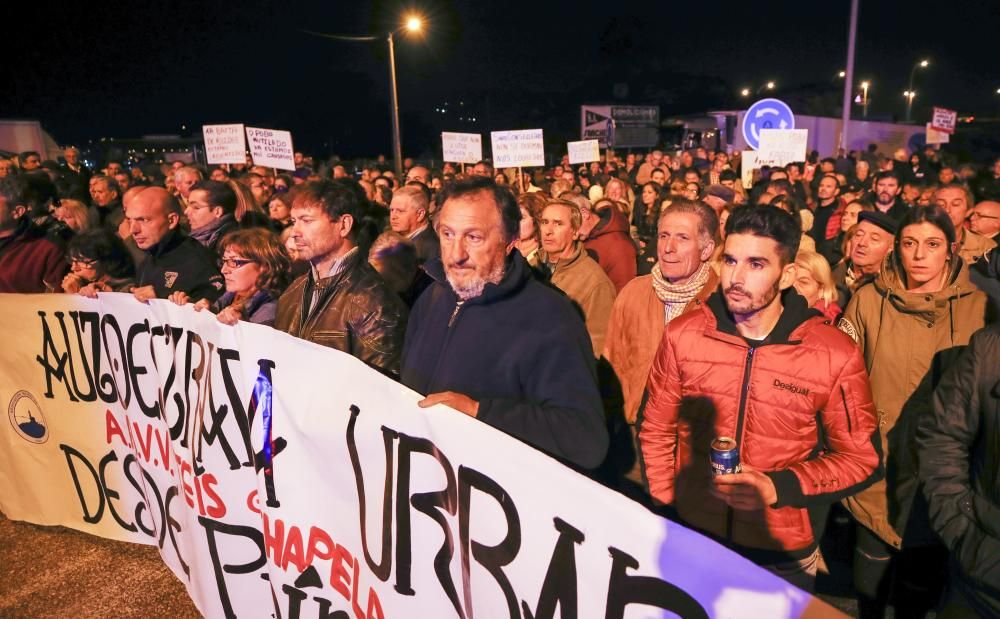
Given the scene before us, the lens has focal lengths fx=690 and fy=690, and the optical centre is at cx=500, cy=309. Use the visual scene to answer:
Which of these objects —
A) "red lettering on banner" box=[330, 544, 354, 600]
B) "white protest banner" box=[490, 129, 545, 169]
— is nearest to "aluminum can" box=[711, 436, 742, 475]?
"red lettering on banner" box=[330, 544, 354, 600]

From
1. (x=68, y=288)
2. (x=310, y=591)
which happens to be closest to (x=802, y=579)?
(x=310, y=591)

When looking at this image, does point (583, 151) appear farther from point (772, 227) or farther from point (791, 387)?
point (791, 387)

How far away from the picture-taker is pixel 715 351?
2377 millimetres

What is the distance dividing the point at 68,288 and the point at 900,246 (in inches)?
166

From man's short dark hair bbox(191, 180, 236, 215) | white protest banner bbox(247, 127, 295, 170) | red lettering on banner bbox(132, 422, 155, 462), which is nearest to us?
red lettering on banner bbox(132, 422, 155, 462)

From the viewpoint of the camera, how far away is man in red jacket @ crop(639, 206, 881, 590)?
2.25 meters

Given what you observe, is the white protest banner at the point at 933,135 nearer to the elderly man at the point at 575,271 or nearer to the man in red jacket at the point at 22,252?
the elderly man at the point at 575,271

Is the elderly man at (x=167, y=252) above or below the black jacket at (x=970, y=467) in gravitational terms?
above

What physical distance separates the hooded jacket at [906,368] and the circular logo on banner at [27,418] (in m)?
4.02

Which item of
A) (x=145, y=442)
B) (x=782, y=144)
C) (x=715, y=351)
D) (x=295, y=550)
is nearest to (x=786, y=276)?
(x=715, y=351)

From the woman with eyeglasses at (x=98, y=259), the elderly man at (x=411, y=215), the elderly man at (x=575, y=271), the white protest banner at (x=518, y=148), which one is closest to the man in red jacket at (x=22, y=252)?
the woman with eyeglasses at (x=98, y=259)

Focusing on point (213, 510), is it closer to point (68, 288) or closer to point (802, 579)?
point (68, 288)

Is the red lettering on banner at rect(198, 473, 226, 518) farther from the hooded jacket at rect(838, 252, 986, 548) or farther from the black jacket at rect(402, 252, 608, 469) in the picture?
the hooded jacket at rect(838, 252, 986, 548)

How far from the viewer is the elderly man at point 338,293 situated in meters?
2.95
